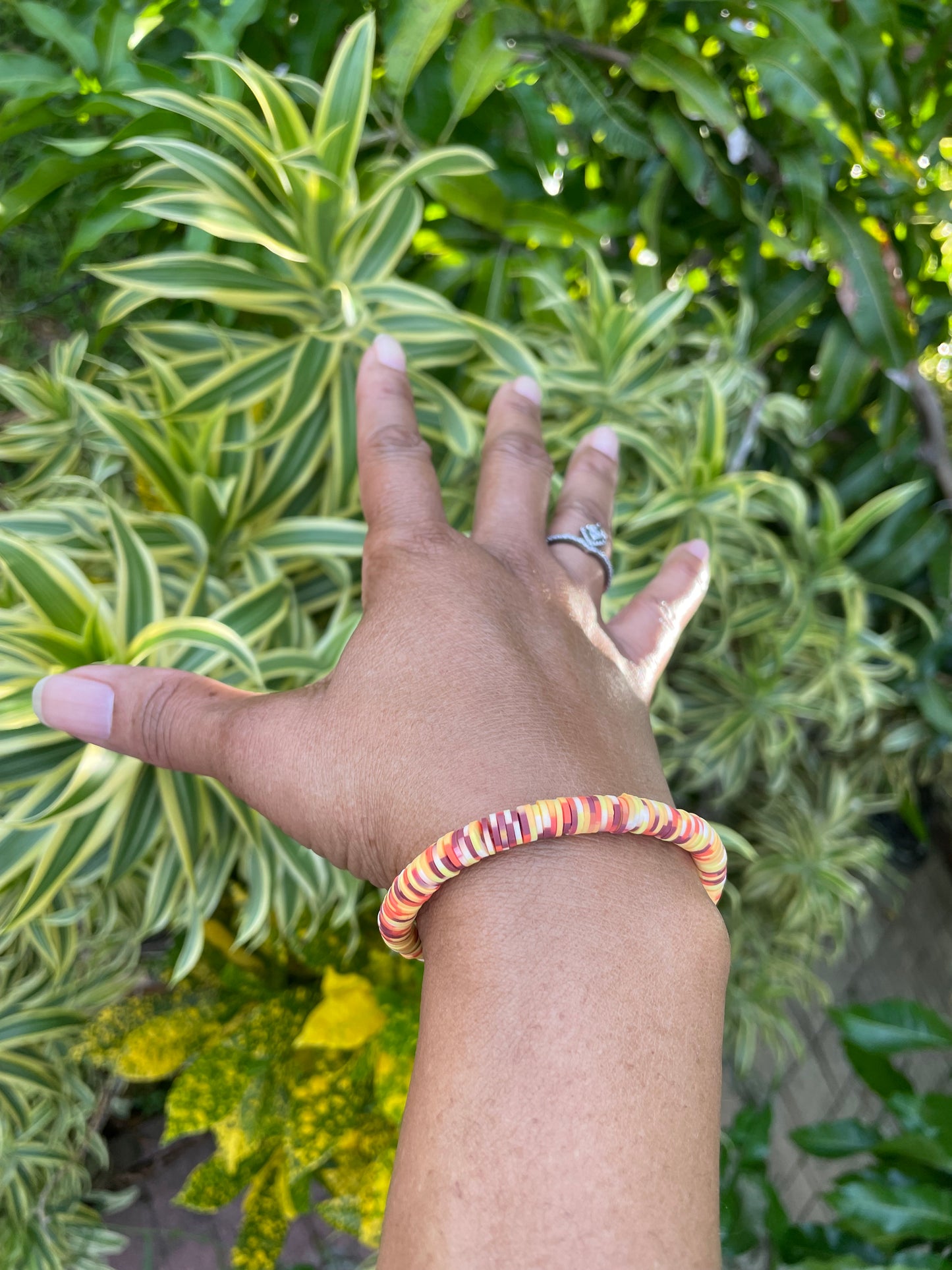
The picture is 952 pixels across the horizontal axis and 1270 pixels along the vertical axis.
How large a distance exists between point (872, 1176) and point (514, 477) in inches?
49.2

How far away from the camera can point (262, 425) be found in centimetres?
103

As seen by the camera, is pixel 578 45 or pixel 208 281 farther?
pixel 578 45

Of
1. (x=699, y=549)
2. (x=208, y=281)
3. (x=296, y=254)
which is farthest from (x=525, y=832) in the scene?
(x=208, y=281)

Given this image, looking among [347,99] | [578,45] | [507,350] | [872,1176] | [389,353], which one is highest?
[578,45]

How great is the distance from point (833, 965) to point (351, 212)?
8.03 feet

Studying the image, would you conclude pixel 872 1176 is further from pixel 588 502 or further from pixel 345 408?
pixel 345 408

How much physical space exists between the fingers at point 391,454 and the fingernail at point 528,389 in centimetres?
14

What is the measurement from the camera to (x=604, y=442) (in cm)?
97

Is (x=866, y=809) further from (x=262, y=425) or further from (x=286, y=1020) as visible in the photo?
(x=262, y=425)

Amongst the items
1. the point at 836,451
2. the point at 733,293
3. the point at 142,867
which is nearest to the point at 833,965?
the point at 836,451

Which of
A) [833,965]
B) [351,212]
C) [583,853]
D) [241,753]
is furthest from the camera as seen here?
[833,965]

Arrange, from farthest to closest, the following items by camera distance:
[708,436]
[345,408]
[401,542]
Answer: [708,436] → [345,408] → [401,542]

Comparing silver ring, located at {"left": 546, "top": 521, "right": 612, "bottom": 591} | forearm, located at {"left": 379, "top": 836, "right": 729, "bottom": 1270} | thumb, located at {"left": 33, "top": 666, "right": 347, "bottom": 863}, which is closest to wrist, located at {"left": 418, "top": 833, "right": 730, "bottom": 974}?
forearm, located at {"left": 379, "top": 836, "right": 729, "bottom": 1270}

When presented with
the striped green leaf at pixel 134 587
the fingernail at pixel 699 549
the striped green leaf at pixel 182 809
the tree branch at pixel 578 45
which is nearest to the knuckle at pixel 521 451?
the fingernail at pixel 699 549
